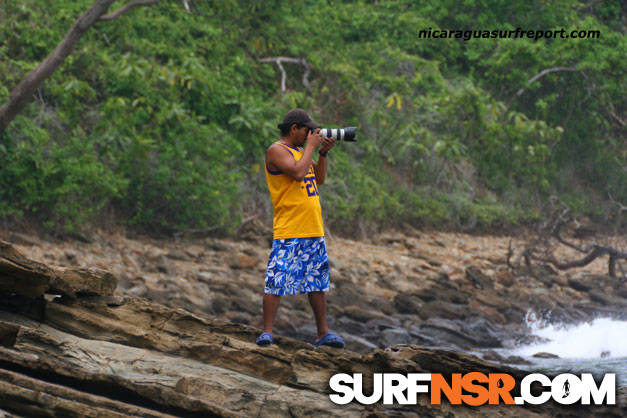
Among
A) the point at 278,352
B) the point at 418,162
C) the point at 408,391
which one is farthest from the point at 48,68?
the point at 418,162

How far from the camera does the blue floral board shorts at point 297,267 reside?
4.01 meters

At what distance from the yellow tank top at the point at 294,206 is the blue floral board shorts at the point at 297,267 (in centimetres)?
5

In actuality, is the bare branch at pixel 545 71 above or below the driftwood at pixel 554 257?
above

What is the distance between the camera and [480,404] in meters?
3.52

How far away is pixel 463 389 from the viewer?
3.57 metres

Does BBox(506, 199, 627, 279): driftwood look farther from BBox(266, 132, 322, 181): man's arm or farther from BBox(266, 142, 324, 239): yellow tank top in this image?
BBox(266, 132, 322, 181): man's arm

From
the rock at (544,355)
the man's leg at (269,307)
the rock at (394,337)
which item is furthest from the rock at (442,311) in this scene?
the man's leg at (269,307)

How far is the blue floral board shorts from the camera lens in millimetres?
4012

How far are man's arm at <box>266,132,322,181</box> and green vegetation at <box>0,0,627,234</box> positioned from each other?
582 cm

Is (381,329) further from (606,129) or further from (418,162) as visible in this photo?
(606,129)

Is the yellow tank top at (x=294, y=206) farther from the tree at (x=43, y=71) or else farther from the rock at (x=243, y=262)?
the rock at (x=243, y=262)

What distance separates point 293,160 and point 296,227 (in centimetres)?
38

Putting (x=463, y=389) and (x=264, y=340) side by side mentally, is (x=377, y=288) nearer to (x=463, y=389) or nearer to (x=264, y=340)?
(x=264, y=340)

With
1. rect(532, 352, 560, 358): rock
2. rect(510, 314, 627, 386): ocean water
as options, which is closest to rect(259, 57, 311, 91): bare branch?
rect(510, 314, 627, 386): ocean water
